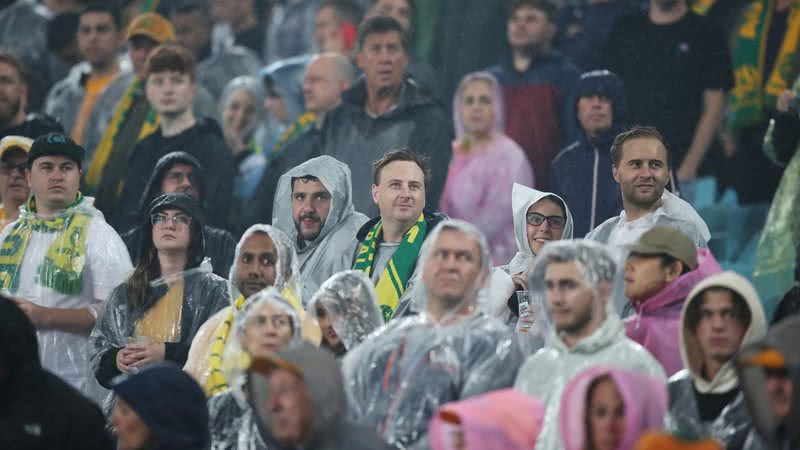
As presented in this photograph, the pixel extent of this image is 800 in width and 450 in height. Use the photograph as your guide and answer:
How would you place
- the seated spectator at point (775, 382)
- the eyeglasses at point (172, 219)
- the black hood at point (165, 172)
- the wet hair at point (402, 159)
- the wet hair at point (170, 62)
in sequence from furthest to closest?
the wet hair at point (170, 62) → the black hood at point (165, 172) → the wet hair at point (402, 159) → the eyeglasses at point (172, 219) → the seated spectator at point (775, 382)

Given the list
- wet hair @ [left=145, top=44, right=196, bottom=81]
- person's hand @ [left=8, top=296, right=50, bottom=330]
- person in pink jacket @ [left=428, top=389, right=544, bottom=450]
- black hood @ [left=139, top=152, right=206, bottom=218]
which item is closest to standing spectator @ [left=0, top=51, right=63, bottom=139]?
wet hair @ [left=145, top=44, right=196, bottom=81]

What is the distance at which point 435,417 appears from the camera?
20.9ft

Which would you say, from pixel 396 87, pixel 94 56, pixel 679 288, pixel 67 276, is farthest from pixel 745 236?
pixel 94 56

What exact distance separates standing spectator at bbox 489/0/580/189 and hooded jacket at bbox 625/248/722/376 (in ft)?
9.92

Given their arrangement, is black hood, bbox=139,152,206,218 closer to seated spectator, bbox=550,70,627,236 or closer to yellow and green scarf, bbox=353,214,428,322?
yellow and green scarf, bbox=353,214,428,322

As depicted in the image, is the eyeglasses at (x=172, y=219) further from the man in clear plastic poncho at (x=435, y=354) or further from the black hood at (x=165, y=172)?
the man in clear plastic poncho at (x=435, y=354)

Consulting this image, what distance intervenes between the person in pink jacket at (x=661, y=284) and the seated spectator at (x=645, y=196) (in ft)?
3.01

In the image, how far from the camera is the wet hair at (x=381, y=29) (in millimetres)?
10633

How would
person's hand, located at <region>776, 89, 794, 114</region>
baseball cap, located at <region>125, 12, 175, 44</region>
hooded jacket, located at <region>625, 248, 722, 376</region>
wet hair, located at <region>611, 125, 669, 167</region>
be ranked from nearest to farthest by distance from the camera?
1. hooded jacket, located at <region>625, 248, 722, 376</region>
2. wet hair, located at <region>611, 125, 669, 167</region>
3. person's hand, located at <region>776, 89, 794, 114</region>
4. baseball cap, located at <region>125, 12, 175, 44</region>

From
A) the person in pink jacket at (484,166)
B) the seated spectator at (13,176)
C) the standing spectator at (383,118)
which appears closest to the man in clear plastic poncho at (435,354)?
the person in pink jacket at (484,166)

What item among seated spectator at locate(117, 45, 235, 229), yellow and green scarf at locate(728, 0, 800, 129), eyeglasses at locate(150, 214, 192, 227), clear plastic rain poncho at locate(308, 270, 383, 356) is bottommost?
clear plastic rain poncho at locate(308, 270, 383, 356)

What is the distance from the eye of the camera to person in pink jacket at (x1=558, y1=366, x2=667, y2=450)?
6039mm

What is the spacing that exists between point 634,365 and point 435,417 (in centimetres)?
75

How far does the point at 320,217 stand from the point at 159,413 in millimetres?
2728
